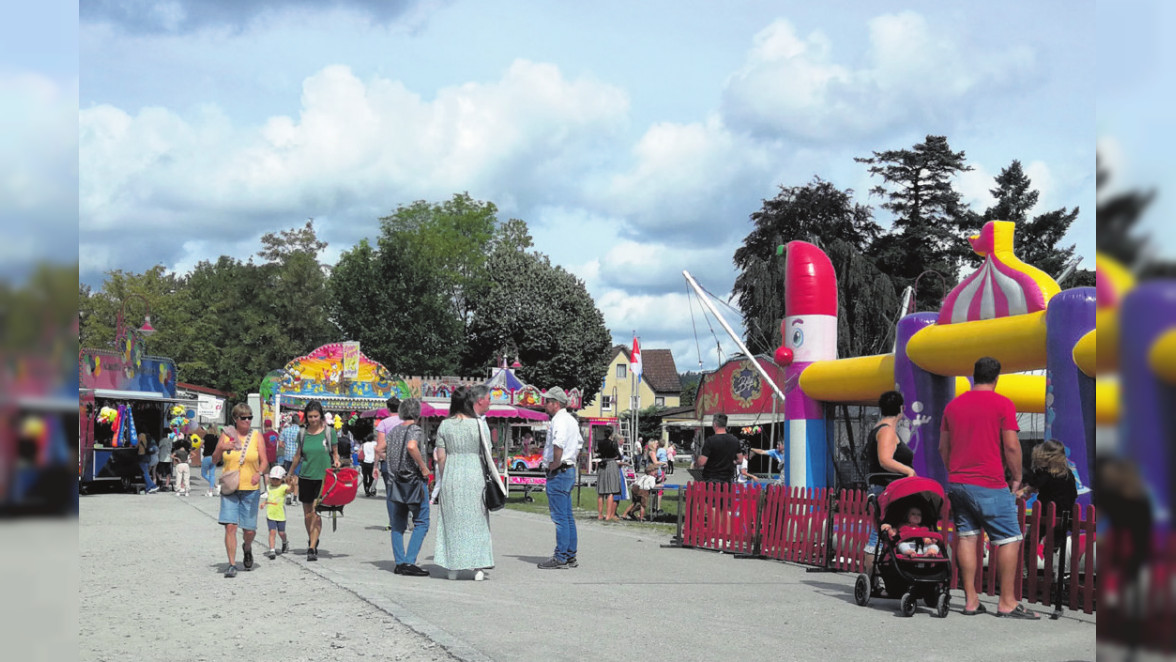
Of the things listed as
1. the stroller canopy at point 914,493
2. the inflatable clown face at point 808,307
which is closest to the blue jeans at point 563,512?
the stroller canopy at point 914,493

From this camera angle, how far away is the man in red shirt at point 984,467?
7922 mm

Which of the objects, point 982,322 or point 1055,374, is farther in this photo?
point 982,322

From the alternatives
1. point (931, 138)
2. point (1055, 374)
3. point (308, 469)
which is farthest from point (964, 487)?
point (931, 138)

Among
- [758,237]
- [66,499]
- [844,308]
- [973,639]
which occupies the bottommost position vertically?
[973,639]

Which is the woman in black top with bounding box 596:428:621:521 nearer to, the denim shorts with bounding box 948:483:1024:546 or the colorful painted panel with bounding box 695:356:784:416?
the colorful painted panel with bounding box 695:356:784:416

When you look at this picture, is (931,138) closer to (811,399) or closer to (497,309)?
(497,309)

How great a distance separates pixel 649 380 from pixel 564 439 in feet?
289

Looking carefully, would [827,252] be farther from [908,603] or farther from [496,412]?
[908,603]

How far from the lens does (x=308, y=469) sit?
12.5 m

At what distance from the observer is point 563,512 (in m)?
11.6

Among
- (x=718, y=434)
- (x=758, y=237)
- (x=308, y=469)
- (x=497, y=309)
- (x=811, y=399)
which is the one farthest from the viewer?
(x=497, y=309)

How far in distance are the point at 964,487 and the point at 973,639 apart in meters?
1.18

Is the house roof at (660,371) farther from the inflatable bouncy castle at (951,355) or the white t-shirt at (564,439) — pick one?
the white t-shirt at (564,439)

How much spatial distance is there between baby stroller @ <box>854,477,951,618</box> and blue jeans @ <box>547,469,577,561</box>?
11.9 feet
